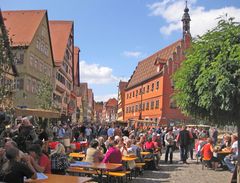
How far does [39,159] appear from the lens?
8898 millimetres

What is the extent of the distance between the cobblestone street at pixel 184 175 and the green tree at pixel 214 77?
430 cm

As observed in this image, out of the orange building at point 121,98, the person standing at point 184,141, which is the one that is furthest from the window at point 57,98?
the orange building at point 121,98

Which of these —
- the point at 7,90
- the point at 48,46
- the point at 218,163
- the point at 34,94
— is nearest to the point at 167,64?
the point at 48,46

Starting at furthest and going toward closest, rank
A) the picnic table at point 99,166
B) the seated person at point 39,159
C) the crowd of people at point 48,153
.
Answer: the picnic table at point 99,166 → the seated person at point 39,159 → the crowd of people at point 48,153

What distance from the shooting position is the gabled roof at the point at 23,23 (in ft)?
143

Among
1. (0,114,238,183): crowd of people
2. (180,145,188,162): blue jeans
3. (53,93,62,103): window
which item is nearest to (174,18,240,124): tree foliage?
(0,114,238,183): crowd of people

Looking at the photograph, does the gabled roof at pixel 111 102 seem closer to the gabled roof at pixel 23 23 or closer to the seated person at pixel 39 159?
the gabled roof at pixel 23 23

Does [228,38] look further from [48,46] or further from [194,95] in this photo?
[48,46]

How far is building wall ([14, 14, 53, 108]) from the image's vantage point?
139 feet

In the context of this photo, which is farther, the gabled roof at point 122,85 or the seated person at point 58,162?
the gabled roof at point 122,85

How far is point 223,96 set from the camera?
8.87 metres

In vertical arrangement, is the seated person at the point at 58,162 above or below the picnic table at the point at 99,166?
above

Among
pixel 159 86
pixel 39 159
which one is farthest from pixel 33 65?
pixel 39 159

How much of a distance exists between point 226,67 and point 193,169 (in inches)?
371
